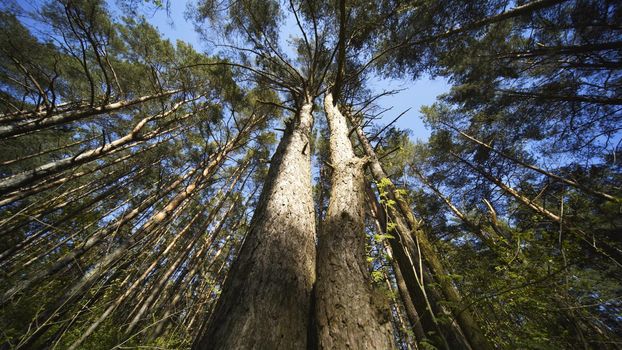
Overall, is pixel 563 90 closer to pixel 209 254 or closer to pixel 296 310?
pixel 296 310

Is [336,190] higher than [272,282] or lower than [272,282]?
higher

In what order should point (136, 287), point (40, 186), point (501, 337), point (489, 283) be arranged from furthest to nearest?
point (136, 287) < point (40, 186) < point (489, 283) < point (501, 337)

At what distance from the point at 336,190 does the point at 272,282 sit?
3.81ft

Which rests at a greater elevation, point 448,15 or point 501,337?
point 448,15

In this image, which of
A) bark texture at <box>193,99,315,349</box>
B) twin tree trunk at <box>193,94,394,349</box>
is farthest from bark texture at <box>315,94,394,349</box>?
bark texture at <box>193,99,315,349</box>

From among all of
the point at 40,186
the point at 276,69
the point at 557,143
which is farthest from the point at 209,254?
the point at 557,143

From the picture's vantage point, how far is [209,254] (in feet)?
35.6

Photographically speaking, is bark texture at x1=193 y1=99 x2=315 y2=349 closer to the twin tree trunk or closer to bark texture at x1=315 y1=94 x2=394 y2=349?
the twin tree trunk

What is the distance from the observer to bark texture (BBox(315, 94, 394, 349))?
3.70 feet

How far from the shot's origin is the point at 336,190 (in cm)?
232

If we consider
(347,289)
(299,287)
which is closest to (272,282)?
(299,287)

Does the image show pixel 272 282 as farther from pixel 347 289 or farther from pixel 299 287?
pixel 347 289

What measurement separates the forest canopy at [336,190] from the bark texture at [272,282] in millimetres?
13

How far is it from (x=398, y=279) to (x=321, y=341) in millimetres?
4982
